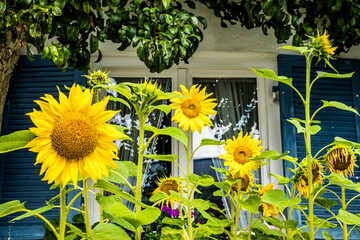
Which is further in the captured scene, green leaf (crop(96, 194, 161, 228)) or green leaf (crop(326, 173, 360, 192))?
green leaf (crop(326, 173, 360, 192))

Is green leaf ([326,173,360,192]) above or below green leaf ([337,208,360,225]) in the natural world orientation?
above

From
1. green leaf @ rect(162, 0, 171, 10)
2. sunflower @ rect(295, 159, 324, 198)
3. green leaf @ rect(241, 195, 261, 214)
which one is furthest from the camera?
green leaf @ rect(162, 0, 171, 10)

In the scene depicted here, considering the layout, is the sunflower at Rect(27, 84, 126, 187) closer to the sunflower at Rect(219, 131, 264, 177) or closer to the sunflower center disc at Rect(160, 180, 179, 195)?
the sunflower center disc at Rect(160, 180, 179, 195)

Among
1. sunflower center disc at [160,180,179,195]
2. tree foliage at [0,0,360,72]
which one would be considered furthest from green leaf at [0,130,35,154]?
tree foliage at [0,0,360,72]

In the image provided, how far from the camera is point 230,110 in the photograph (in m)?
3.50

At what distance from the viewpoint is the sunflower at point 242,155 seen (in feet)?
4.46

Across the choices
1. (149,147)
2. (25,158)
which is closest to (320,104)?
(149,147)

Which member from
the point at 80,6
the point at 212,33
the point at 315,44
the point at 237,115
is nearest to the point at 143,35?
the point at 80,6

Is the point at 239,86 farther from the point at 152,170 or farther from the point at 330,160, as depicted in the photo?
the point at 330,160

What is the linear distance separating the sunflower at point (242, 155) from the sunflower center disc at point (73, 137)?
72cm

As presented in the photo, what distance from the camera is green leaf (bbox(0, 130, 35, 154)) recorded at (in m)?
0.74

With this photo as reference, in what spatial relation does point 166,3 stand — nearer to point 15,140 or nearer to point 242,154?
point 242,154

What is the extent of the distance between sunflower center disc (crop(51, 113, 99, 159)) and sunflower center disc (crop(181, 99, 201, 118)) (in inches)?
24.8

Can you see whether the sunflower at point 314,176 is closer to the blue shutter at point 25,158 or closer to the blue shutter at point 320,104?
the blue shutter at point 320,104
